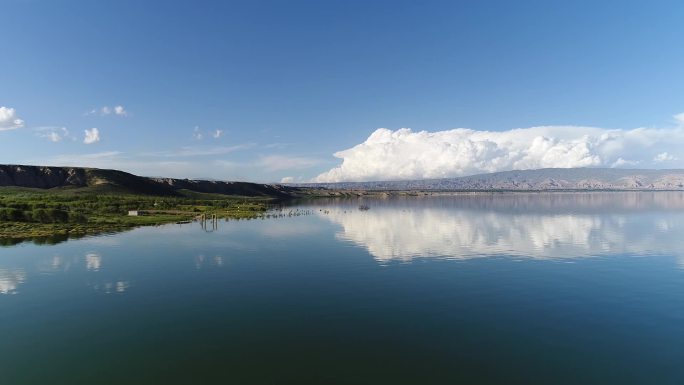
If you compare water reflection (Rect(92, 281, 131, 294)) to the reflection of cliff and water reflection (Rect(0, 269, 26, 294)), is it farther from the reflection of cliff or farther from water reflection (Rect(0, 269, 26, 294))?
the reflection of cliff

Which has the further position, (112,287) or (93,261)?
(93,261)

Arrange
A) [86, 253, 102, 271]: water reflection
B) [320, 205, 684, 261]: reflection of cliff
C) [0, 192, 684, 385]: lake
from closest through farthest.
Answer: [0, 192, 684, 385]: lake, [86, 253, 102, 271]: water reflection, [320, 205, 684, 261]: reflection of cliff

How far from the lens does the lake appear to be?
2689 cm

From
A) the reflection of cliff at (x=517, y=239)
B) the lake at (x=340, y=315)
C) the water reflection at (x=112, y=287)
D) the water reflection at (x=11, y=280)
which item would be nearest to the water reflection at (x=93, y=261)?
the lake at (x=340, y=315)

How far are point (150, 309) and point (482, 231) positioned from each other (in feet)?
275

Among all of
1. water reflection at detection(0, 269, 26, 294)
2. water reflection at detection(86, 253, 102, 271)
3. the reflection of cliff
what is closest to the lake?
water reflection at detection(0, 269, 26, 294)

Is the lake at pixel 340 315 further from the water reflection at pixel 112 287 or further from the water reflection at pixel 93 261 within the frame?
the water reflection at pixel 93 261

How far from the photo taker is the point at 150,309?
39250mm

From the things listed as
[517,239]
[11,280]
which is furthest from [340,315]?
[517,239]

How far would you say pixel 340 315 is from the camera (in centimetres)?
3753

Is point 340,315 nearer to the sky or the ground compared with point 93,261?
nearer to the ground

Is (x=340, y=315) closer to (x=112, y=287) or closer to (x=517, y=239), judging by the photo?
(x=112, y=287)

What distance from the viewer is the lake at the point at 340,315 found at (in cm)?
2689

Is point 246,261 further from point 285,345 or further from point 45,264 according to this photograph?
point 285,345
